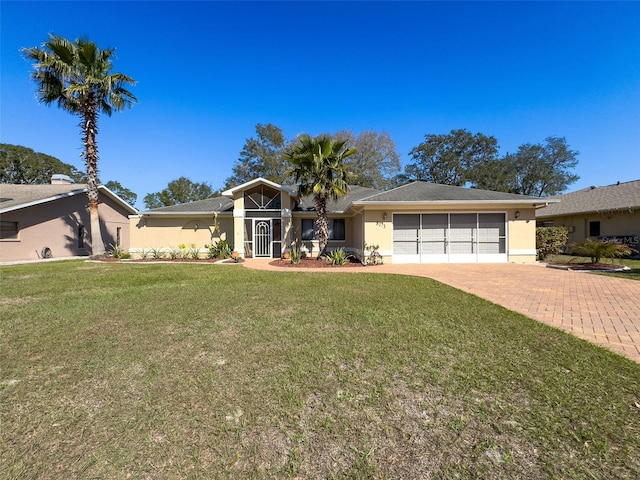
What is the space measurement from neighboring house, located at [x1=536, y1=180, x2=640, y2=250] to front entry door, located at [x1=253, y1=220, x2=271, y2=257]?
1510cm

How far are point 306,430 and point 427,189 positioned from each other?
14198 millimetres

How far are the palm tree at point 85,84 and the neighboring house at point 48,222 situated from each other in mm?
3796

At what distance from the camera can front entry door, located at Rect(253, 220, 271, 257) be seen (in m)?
16.4

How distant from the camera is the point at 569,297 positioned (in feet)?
21.7

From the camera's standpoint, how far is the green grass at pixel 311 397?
199cm

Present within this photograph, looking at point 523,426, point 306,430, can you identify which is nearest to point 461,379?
point 523,426

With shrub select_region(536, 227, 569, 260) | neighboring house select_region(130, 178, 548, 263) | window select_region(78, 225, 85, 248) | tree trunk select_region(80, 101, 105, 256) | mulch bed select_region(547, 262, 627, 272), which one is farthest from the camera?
window select_region(78, 225, 85, 248)

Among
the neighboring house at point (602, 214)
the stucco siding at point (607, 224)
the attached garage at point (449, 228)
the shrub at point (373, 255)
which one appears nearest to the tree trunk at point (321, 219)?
the attached garage at point (449, 228)

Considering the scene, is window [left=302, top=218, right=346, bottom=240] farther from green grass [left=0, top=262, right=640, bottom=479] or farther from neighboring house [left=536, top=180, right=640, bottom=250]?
green grass [left=0, top=262, right=640, bottom=479]

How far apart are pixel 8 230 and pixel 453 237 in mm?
23809

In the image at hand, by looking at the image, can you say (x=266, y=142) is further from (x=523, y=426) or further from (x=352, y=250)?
(x=523, y=426)

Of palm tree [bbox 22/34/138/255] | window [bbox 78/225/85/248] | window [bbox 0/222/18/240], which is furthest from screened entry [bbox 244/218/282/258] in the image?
window [bbox 0/222/18/240]

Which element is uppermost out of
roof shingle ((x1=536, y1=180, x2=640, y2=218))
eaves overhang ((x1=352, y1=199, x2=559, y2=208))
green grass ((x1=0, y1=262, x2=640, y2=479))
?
roof shingle ((x1=536, y1=180, x2=640, y2=218))

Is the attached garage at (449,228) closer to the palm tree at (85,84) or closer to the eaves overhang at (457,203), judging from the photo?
the eaves overhang at (457,203)
